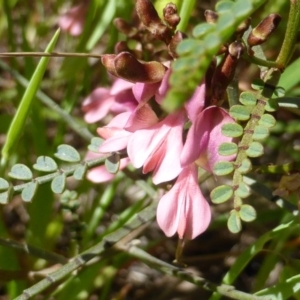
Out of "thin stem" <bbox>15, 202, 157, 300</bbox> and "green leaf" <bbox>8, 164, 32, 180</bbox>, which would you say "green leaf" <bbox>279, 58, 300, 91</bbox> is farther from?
"green leaf" <bbox>8, 164, 32, 180</bbox>

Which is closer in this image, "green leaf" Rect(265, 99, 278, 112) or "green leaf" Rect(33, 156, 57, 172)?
"green leaf" Rect(265, 99, 278, 112)

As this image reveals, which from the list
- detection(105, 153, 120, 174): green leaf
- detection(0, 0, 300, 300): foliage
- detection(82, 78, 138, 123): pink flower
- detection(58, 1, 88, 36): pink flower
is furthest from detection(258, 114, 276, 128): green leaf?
detection(58, 1, 88, 36): pink flower

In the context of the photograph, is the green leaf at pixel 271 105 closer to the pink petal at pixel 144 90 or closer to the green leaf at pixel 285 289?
the pink petal at pixel 144 90

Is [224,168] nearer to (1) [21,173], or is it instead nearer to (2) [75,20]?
(1) [21,173]

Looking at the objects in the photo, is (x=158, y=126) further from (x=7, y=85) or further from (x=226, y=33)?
(x=7, y=85)

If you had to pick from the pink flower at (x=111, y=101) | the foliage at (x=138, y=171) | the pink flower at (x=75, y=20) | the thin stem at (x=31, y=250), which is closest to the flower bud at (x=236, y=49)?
the foliage at (x=138, y=171)

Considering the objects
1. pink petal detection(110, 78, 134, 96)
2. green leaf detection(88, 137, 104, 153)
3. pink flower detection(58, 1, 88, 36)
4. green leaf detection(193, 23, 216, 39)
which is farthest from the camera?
pink flower detection(58, 1, 88, 36)
